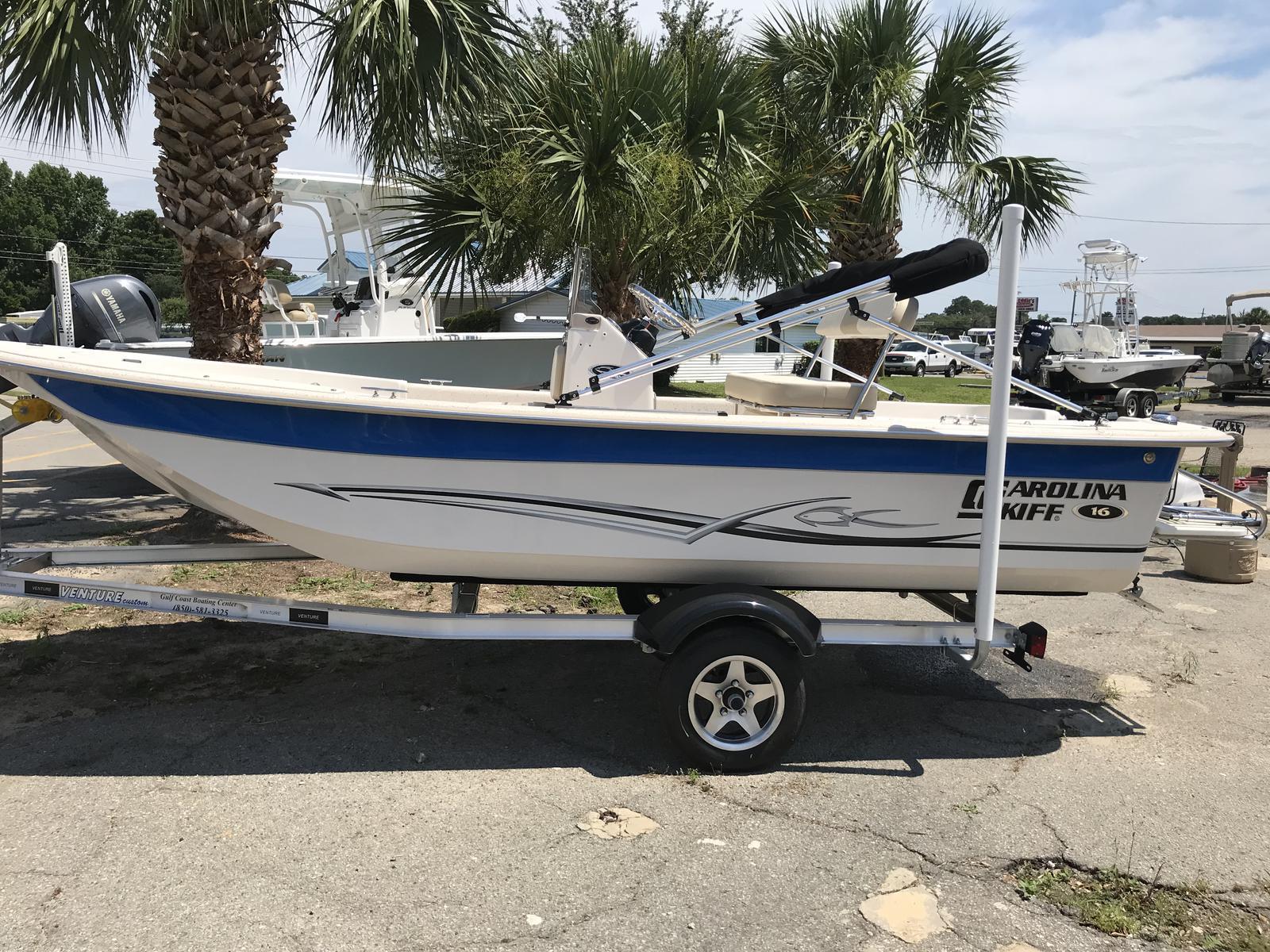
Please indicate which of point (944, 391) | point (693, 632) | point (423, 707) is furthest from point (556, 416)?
point (944, 391)

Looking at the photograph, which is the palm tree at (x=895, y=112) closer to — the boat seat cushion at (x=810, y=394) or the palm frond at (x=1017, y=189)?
the palm frond at (x=1017, y=189)

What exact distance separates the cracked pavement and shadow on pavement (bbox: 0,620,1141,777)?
20 millimetres

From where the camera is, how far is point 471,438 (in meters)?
3.92

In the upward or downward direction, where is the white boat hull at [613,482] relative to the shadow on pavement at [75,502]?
upward

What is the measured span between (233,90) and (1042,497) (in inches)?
245

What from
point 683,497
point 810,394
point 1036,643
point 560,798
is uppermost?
point 810,394

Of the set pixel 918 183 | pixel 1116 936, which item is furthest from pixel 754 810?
pixel 918 183

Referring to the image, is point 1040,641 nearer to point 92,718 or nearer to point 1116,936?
point 1116,936

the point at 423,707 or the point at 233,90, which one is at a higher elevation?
the point at 233,90

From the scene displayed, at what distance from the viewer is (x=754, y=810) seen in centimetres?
375

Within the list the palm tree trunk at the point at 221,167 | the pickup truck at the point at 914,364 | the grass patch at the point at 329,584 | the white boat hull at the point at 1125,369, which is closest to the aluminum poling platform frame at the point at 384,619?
the grass patch at the point at 329,584

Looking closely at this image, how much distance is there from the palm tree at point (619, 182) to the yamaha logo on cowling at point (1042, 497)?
5007 millimetres

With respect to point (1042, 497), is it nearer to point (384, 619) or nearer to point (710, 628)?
point (710, 628)

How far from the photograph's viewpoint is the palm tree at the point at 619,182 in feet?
27.8
